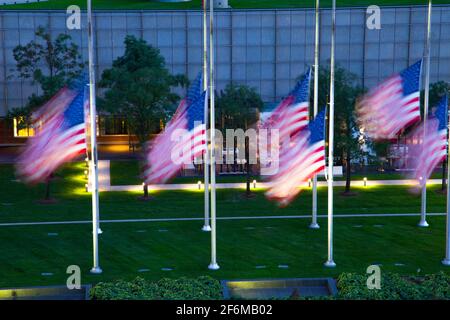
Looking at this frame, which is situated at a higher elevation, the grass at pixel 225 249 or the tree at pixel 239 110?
the tree at pixel 239 110

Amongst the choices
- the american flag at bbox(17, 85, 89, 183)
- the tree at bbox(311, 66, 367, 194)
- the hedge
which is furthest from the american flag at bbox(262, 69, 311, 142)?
the tree at bbox(311, 66, 367, 194)

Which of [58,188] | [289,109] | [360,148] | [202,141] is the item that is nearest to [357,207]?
[360,148]

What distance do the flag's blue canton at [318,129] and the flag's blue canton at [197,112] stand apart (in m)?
4.44

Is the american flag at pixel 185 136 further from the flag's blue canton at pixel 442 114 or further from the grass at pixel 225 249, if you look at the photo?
the flag's blue canton at pixel 442 114

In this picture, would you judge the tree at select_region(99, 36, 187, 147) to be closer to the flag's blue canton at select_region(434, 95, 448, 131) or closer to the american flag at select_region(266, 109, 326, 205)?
the american flag at select_region(266, 109, 326, 205)

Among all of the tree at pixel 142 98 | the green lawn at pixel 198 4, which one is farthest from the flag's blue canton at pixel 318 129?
the green lawn at pixel 198 4

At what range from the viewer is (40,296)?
24.6m

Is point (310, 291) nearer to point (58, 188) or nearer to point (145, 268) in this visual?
point (145, 268)

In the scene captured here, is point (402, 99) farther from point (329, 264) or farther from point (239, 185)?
point (239, 185)

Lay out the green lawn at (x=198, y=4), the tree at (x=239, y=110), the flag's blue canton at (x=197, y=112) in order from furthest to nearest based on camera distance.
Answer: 1. the green lawn at (x=198, y=4)
2. the tree at (x=239, y=110)
3. the flag's blue canton at (x=197, y=112)

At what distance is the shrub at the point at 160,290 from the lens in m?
23.2

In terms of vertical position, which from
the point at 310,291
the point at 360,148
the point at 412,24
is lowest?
the point at 310,291

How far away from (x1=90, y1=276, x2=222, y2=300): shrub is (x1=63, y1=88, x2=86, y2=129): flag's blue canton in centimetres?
599

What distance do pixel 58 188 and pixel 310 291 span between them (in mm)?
22660
